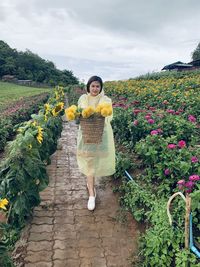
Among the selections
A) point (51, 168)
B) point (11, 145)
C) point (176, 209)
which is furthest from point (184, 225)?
point (51, 168)

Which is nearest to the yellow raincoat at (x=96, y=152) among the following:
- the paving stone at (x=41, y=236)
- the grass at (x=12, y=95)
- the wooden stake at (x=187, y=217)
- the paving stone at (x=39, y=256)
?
the paving stone at (x=41, y=236)

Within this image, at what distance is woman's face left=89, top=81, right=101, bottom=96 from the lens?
4145mm

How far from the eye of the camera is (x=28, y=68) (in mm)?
69125

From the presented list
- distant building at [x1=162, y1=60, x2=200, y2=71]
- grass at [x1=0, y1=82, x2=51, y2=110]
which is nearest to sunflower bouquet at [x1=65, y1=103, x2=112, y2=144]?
grass at [x1=0, y1=82, x2=51, y2=110]

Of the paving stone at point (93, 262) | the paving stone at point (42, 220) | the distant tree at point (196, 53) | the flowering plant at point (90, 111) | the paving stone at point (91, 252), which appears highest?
the distant tree at point (196, 53)

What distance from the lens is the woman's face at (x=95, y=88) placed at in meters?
4.14

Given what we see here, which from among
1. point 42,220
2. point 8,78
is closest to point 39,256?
point 42,220

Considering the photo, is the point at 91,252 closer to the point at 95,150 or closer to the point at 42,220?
the point at 42,220

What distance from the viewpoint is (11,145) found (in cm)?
377

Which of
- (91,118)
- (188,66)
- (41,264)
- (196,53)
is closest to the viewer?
(41,264)

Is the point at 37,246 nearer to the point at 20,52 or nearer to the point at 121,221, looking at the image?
the point at 121,221

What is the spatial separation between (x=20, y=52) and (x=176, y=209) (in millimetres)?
78552

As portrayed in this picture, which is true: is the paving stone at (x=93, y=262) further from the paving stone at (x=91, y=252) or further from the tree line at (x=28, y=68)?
the tree line at (x=28, y=68)

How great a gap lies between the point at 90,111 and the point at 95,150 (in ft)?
2.18
